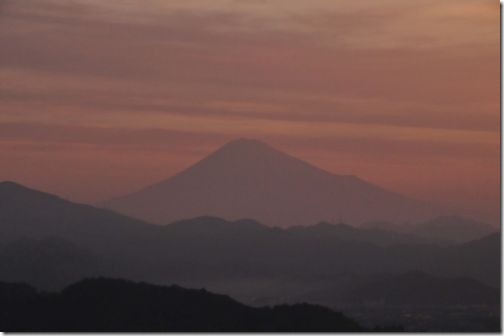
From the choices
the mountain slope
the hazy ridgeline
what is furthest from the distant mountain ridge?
the mountain slope

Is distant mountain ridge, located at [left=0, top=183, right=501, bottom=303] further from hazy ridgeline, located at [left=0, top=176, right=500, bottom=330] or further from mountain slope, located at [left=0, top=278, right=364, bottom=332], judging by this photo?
mountain slope, located at [left=0, top=278, right=364, bottom=332]

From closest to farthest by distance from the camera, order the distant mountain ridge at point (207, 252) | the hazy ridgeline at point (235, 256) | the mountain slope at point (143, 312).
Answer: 1. the mountain slope at point (143, 312)
2. the hazy ridgeline at point (235, 256)
3. the distant mountain ridge at point (207, 252)

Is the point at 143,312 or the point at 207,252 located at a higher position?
the point at 207,252

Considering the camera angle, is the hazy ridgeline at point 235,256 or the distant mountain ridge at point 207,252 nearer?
the hazy ridgeline at point 235,256

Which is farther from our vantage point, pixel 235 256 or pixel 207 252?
pixel 207 252

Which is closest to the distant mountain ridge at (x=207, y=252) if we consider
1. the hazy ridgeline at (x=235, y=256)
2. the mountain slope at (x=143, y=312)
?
the hazy ridgeline at (x=235, y=256)

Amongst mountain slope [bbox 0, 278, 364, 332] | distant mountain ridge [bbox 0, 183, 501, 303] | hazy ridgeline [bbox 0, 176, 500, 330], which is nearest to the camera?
mountain slope [bbox 0, 278, 364, 332]

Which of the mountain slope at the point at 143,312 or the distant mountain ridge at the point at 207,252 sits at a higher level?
the distant mountain ridge at the point at 207,252

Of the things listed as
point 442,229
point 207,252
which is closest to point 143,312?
point 207,252

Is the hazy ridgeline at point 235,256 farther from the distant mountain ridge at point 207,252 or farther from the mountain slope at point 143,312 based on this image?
the mountain slope at point 143,312

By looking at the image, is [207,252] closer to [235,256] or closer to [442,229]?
[235,256]

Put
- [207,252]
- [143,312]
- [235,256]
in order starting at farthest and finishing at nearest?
[207,252]
[235,256]
[143,312]

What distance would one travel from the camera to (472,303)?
32.4 feet

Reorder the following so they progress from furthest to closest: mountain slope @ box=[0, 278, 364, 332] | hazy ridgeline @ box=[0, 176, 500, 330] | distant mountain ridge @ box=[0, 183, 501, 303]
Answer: distant mountain ridge @ box=[0, 183, 501, 303] → hazy ridgeline @ box=[0, 176, 500, 330] → mountain slope @ box=[0, 278, 364, 332]
